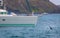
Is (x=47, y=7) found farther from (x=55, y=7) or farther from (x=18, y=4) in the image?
(x=18, y=4)

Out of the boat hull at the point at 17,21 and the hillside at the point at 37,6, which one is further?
the hillside at the point at 37,6

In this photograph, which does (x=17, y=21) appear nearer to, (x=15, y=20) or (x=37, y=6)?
(x=15, y=20)

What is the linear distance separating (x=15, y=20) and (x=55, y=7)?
83503 millimetres

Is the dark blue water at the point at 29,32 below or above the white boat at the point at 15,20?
below

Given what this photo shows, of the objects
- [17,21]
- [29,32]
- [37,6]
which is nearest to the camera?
[29,32]

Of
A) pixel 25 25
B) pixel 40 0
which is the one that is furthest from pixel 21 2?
pixel 25 25

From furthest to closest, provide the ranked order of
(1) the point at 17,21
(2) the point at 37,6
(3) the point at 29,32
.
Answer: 1. (2) the point at 37,6
2. (1) the point at 17,21
3. (3) the point at 29,32

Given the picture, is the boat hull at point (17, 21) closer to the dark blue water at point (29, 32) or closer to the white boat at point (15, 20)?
the white boat at point (15, 20)

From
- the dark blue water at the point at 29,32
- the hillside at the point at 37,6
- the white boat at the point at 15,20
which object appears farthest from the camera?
the hillside at the point at 37,6

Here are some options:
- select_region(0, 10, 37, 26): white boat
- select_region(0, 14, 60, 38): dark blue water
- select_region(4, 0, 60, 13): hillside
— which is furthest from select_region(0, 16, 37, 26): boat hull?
select_region(4, 0, 60, 13): hillside

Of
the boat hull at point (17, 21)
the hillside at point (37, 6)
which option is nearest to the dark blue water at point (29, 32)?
the boat hull at point (17, 21)

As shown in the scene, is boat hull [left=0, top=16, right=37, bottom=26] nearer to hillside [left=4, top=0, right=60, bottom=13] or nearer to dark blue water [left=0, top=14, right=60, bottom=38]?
dark blue water [left=0, top=14, right=60, bottom=38]

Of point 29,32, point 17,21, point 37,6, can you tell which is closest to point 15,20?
point 17,21

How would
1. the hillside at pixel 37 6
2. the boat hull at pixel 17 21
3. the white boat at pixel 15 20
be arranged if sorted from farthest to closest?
the hillside at pixel 37 6
the boat hull at pixel 17 21
the white boat at pixel 15 20
